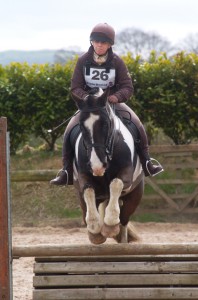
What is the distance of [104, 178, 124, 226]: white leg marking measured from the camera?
19.6ft

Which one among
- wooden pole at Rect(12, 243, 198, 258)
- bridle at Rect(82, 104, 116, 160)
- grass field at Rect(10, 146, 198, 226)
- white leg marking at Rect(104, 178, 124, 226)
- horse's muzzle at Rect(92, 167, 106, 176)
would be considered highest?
bridle at Rect(82, 104, 116, 160)

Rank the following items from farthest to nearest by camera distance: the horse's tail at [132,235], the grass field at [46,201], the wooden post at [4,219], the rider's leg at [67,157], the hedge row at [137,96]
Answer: the hedge row at [137,96] → the grass field at [46,201] → the horse's tail at [132,235] → the rider's leg at [67,157] → the wooden post at [4,219]

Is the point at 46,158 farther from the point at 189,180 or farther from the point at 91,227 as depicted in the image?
the point at 91,227

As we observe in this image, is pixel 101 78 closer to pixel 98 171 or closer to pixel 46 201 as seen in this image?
pixel 98 171

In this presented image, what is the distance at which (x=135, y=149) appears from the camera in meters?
6.84

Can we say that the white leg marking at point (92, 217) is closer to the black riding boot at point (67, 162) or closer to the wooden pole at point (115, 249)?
the wooden pole at point (115, 249)

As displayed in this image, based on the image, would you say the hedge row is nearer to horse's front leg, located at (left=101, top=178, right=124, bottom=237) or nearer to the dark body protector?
the dark body protector

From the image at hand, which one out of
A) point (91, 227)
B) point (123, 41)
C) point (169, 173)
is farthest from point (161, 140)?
point (123, 41)

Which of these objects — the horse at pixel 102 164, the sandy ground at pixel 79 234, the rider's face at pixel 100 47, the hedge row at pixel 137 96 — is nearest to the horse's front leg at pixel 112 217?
the horse at pixel 102 164

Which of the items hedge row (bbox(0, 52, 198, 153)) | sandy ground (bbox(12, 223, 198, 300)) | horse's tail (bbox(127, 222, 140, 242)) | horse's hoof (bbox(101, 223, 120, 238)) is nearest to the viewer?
horse's hoof (bbox(101, 223, 120, 238))

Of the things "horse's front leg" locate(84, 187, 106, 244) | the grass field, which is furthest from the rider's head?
the grass field

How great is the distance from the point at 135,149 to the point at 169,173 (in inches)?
235

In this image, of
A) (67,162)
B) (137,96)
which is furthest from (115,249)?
(137,96)

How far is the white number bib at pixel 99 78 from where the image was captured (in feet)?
22.4
